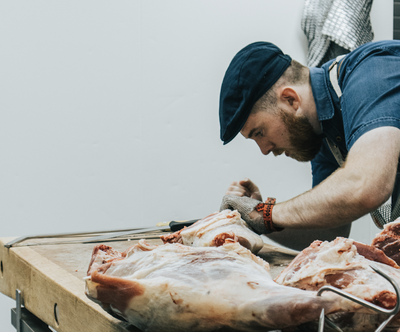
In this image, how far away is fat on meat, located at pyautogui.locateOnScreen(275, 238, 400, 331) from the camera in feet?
1.54

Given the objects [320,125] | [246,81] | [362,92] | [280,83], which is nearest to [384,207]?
[320,125]

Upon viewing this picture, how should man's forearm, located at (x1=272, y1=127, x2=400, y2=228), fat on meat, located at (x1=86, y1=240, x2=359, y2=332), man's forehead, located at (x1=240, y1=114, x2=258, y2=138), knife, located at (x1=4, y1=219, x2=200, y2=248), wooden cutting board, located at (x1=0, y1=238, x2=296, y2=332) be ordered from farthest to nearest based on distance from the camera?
man's forehead, located at (x1=240, y1=114, x2=258, y2=138) → knife, located at (x1=4, y1=219, x2=200, y2=248) → man's forearm, located at (x1=272, y1=127, x2=400, y2=228) → wooden cutting board, located at (x1=0, y1=238, x2=296, y2=332) → fat on meat, located at (x1=86, y1=240, x2=359, y2=332)

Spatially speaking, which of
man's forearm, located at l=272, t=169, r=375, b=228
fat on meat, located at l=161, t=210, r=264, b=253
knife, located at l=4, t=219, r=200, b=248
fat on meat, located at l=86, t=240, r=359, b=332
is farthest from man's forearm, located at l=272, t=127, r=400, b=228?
fat on meat, located at l=86, t=240, r=359, b=332

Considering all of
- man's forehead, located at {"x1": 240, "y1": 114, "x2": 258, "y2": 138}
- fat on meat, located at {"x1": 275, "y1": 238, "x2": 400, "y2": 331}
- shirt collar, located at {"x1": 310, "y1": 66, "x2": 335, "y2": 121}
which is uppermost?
shirt collar, located at {"x1": 310, "y1": 66, "x2": 335, "y2": 121}

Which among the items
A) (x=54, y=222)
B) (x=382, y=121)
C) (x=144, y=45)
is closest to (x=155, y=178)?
(x=54, y=222)

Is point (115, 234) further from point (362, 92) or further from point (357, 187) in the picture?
point (362, 92)

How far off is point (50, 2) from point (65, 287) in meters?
2.03

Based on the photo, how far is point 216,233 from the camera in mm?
1004

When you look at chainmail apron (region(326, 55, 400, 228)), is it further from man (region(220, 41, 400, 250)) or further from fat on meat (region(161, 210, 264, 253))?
fat on meat (region(161, 210, 264, 253))

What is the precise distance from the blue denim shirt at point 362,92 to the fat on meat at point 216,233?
0.48m

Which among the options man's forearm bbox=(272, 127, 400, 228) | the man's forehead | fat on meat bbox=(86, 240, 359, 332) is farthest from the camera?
the man's forehead

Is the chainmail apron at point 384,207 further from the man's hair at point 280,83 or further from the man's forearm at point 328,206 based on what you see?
the man's forearm at point 328,206

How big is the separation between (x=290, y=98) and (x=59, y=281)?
1.14 metres

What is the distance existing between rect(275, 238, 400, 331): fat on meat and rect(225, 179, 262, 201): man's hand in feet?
3.23
